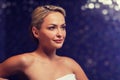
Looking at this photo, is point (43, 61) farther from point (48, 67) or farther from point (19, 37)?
point (19, 37)

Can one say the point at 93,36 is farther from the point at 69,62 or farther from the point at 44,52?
the point at 44,52

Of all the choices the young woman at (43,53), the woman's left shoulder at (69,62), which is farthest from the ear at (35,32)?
the woman's left shoulder at (69,62)

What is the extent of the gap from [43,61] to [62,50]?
10.2 inches

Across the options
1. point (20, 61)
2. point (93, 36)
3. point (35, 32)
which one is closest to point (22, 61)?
point (20, 61)

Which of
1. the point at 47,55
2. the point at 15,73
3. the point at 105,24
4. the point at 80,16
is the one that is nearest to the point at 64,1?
the point at 80,16

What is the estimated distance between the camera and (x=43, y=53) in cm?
130

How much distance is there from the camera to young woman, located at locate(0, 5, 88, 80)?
1252 mm

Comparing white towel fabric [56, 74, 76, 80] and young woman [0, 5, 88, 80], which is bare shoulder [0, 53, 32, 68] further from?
white towel fabric [56, 74, 76, 80]

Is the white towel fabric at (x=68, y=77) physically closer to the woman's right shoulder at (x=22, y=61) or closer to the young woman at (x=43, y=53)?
the young woman at (x=43, y=53)

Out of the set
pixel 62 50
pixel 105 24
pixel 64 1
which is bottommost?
pixel 62 50

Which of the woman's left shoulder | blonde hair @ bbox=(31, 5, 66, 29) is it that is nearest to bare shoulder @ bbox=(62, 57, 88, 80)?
the woman's left shoulder

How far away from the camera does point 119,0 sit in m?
1.54

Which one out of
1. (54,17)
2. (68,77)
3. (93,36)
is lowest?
(68,77)

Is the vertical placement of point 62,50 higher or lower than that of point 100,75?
higher
